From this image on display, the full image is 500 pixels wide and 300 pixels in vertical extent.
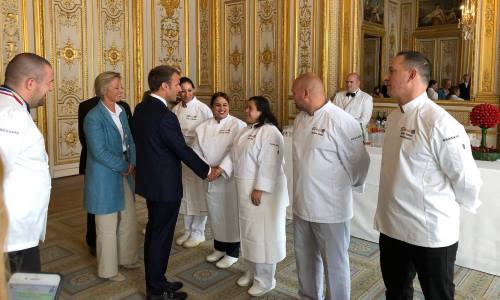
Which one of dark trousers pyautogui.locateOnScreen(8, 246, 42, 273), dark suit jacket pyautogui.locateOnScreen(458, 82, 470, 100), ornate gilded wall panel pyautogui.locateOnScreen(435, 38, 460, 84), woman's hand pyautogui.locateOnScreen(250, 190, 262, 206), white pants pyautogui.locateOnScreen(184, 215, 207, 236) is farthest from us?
ornate gilded wall panel pyautogui.locateOnScreen(435, 38, 460, 84)

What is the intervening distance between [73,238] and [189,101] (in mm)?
1782

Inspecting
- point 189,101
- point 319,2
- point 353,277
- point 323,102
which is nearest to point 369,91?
point 319,2

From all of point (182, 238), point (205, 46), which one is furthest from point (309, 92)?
point (205, 46)

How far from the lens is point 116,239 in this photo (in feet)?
11.4

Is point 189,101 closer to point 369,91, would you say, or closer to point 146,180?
point 146,180

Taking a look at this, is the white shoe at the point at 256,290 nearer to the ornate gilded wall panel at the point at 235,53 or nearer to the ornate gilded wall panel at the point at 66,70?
the ornate gilded wall panel at the point at 66,70

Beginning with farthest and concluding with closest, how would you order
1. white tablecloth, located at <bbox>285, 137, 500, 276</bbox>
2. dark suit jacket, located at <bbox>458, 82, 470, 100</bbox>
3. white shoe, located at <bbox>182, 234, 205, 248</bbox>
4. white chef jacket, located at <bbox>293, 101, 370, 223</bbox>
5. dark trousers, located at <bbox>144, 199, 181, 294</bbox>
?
dark suit jacket, located at <bbox>458, 82, 470, 100</bbox>
white shoe, located at <bbox>182, 234, 205, 248</bbox>
white tablecloth, located at <bbox>285, 137, 500, 276</bbox>
dark trousers, located at <bbox>144, 199, 181, 294</bbox>
white chef jacket, located at <bbox>293, 101, 370, 223</bbox>

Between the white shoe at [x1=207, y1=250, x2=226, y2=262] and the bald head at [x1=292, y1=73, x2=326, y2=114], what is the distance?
1722mm

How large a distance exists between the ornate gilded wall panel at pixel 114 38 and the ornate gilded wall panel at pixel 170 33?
570 mm

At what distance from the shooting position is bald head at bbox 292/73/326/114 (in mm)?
2711

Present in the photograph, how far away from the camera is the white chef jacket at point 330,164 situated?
265 cm

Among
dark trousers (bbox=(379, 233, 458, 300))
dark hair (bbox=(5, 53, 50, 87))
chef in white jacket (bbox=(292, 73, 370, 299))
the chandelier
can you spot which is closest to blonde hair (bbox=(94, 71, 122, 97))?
dark hair (bbox=(5, 53, 50, 87))

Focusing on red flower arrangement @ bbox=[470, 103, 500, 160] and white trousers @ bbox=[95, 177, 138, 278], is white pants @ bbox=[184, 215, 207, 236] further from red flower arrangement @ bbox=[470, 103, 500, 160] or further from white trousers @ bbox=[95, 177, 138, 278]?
red flower arrangement @ bbox=[470, 103, 500, 160]

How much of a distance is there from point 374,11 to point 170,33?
3790mm
